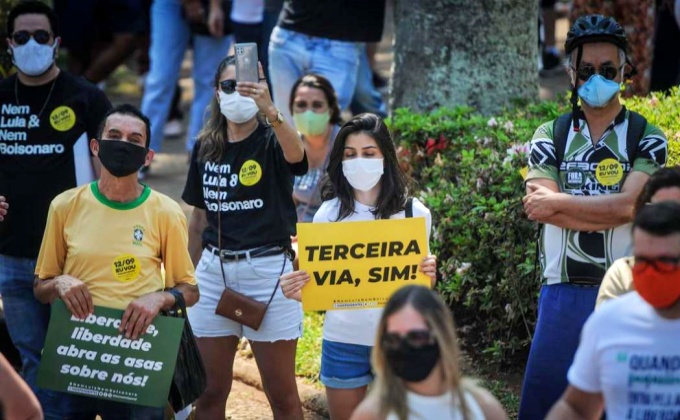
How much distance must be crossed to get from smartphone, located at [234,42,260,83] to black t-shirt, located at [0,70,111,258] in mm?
1123

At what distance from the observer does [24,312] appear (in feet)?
20.6

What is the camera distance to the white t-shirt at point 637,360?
390cm

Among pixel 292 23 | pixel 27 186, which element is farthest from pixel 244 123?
pixel 292 23

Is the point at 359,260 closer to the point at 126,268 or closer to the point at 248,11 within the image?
the point at 126,268

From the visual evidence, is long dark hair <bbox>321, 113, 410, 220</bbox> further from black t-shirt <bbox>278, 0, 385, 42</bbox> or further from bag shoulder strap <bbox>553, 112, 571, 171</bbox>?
black t-shirt <bbox>278, 0, 385, 42</bbox>

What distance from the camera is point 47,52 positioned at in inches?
255

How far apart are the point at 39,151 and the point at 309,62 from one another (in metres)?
2.93

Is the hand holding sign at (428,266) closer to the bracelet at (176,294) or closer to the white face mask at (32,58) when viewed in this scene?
the bracelet at (176,294)

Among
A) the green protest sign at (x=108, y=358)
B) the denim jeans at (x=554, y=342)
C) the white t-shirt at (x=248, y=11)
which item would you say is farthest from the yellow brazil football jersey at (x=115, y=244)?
the white t-shirt at (x=248, y=11)

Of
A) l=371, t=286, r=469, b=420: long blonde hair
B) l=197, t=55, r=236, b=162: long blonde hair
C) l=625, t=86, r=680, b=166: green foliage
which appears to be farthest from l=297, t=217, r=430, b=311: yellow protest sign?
l=625, t=86, r=680, b=166: green foliage

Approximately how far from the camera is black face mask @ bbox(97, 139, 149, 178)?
5.45 meters

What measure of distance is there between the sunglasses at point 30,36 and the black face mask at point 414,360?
3292 mm

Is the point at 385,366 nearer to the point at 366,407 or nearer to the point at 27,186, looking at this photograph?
the point at 366,407

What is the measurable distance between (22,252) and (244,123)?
4.29 feet
